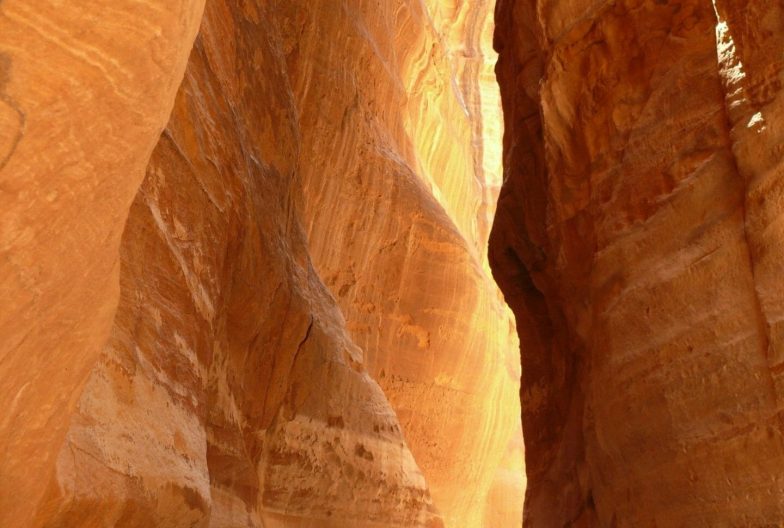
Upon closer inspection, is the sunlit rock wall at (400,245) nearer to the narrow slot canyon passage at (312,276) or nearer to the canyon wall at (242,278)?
the canyon wall at (242,278)

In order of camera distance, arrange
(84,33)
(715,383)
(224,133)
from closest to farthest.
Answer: (84,33) → (715,383) → (224,133)

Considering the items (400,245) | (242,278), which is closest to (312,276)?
(242,278)

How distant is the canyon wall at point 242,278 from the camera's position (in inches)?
85.2

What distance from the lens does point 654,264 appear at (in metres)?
4.77

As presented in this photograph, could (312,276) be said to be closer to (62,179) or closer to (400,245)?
(400,245)

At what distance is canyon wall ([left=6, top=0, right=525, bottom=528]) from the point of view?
7.10 feet

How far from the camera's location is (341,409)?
25.6ft

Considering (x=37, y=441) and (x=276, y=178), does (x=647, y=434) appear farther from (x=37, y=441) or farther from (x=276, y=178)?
(x=276, y=178)

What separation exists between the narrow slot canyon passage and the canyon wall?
0.05 feet

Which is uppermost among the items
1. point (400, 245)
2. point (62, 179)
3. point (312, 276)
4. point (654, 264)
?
point (400, 245)

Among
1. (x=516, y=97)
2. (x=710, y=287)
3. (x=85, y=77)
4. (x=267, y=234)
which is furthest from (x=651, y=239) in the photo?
(x=85, y=77)

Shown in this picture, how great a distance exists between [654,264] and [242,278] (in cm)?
280

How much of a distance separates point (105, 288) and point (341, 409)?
5.32 meters

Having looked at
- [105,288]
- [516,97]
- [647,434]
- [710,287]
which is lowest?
[105,288]
